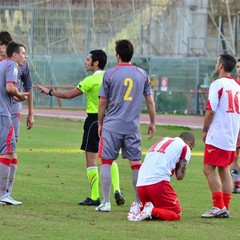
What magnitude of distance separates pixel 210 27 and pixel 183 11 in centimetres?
231

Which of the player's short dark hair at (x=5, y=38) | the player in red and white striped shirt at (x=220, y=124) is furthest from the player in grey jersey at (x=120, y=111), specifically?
the player's short dark hair at (x=5, y=38)

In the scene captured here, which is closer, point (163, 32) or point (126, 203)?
point (126, 203)

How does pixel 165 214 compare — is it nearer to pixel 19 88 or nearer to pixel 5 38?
pixel 19 88

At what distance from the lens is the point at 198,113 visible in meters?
53.6

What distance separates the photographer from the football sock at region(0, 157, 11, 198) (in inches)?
526

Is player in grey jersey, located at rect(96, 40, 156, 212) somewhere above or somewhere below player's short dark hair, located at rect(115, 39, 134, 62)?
below

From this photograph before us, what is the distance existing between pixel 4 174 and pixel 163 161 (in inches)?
87.1

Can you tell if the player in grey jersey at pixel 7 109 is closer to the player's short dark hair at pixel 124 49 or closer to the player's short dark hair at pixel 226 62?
the player's short dark hair at pixel 124 49

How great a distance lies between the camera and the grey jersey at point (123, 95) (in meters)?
13.0

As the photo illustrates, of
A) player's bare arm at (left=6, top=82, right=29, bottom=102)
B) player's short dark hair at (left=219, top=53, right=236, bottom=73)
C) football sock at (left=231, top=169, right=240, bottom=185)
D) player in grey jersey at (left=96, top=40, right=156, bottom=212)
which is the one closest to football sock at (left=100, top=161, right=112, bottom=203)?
player in grey jersey at (left=96, top=40, right=156, bottom=212)

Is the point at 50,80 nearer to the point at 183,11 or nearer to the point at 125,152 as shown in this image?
the point at 183,11

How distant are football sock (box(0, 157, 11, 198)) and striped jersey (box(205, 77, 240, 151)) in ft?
8.38

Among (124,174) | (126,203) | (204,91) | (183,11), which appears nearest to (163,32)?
(183,11)

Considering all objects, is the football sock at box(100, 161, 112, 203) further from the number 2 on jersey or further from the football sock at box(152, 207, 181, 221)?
the football sock at box(152, 207, 181, 221)
